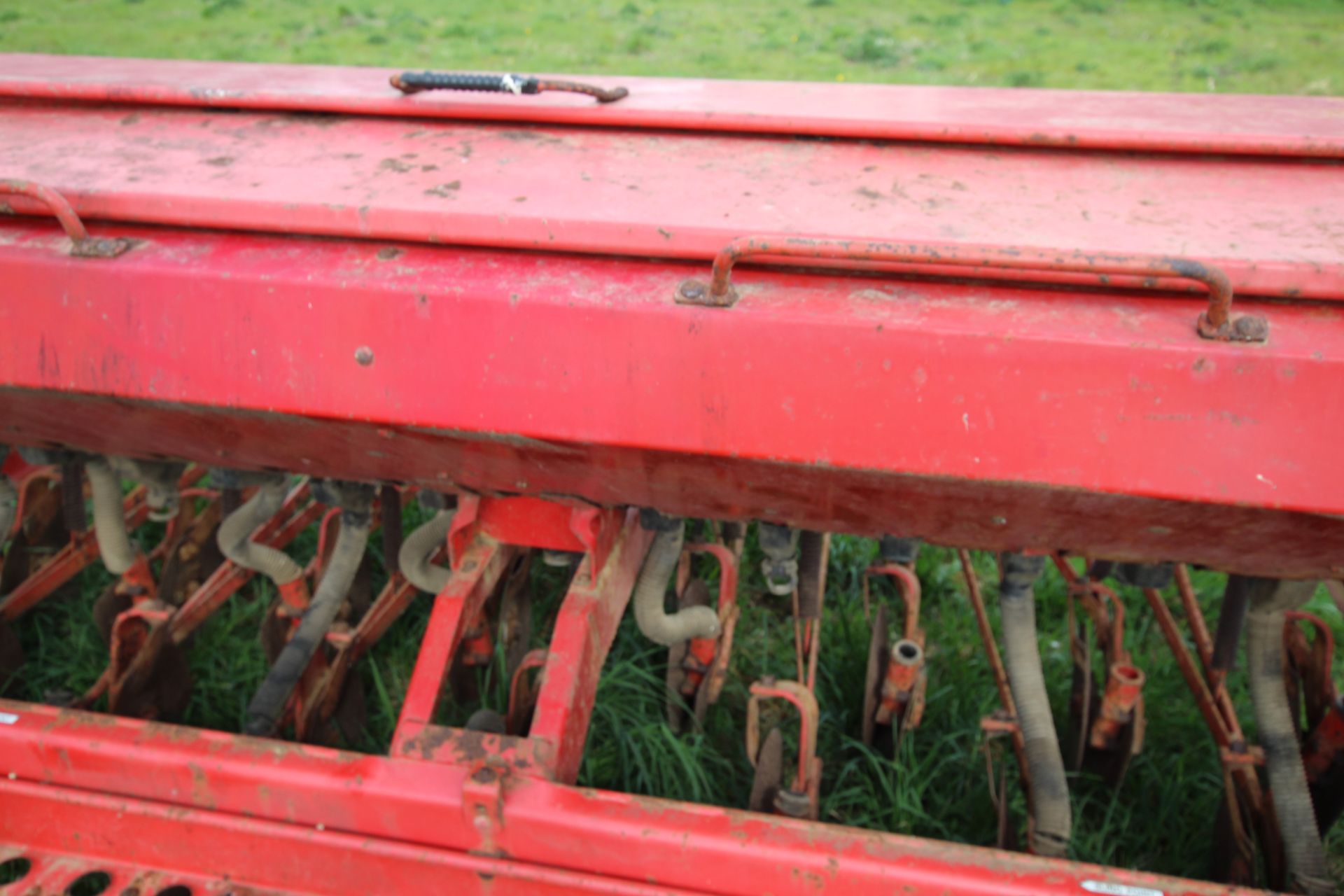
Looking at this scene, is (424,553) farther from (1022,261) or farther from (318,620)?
(1022,261)

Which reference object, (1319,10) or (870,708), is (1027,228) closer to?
(870,708)

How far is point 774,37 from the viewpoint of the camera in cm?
516

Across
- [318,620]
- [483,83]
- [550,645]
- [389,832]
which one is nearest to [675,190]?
[483,83]

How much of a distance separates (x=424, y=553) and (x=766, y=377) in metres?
1.04

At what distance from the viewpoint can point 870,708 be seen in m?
1.98

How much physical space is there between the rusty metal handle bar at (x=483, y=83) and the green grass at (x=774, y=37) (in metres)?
3.31

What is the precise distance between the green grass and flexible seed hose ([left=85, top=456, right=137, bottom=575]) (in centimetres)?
318

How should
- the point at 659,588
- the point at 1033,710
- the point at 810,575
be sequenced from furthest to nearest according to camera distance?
1. the point at 810,575
2. the point at 659,588
3. the point at 1033,710

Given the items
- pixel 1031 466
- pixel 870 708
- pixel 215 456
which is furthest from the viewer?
pixel 870 708

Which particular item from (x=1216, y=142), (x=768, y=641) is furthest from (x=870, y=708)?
(x=1216, y=142)

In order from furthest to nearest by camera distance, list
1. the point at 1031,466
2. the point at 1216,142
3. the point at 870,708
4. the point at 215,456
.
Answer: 1. the point at 870,708
2. the point at 215,456
3. the point at 1216,142
4. the point at 1031,466

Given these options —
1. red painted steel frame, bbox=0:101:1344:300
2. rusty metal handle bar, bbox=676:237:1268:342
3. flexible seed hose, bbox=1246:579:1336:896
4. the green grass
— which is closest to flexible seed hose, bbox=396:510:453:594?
red painted steel frame, bbox=0:101:1344:300

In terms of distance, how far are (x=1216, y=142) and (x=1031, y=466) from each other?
0.61 metres

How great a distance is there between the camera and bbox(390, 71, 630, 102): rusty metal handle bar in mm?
1428
